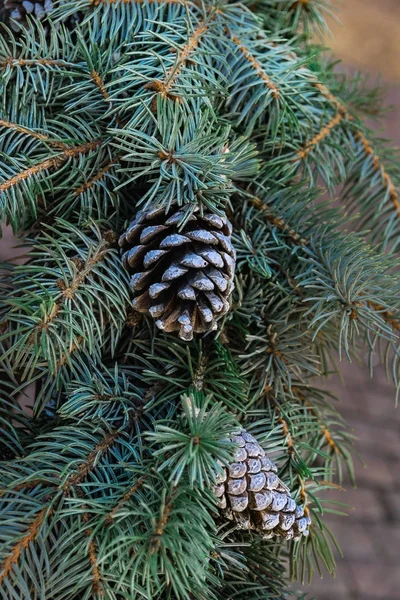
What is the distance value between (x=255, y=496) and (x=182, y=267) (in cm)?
11

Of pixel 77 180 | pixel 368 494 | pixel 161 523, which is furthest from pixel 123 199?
pixel 368 494

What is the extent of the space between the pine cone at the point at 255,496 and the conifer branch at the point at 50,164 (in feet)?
0.51

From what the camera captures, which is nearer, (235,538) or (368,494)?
(235,538)

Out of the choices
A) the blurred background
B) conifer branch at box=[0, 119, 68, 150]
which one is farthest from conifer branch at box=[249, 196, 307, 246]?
the blurred background

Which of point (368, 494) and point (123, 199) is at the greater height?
point (123, 199)

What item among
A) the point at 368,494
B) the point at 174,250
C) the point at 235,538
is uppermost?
the point at 174,250

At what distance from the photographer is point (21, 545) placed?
253 millimetres

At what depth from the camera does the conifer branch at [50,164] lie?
0.30 metres

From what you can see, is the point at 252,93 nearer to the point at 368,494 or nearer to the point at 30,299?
the point at 30,299

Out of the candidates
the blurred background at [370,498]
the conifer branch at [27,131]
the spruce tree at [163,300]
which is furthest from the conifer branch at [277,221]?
the blurred background at [370,498]

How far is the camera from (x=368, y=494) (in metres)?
0.94

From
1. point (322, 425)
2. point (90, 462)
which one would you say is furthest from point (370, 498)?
point (90, 462)

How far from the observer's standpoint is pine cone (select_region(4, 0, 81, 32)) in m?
0.33

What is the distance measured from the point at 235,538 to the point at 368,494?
708 millimetres
